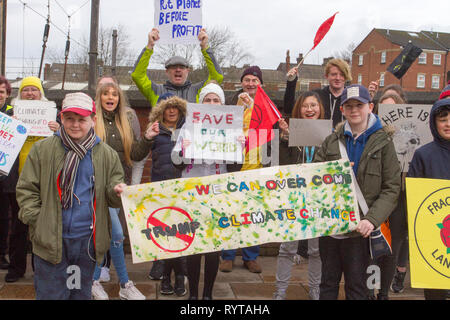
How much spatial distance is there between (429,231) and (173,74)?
2.82 meters

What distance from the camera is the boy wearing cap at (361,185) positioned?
314 centimetres

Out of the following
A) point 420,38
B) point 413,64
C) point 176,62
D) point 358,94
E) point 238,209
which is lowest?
point 238,209

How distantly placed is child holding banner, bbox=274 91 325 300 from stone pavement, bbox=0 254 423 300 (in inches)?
13.7

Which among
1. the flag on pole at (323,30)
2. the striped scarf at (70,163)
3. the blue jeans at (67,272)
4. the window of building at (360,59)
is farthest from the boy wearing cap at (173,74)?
the window of building at (360,59)

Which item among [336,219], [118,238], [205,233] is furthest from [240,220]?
[118,238]

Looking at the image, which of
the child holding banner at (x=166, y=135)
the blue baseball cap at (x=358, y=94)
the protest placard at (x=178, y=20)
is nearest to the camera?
the blue baseball cap at (x=358, y=94)

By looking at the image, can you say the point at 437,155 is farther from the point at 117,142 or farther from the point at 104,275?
the point at 104,275

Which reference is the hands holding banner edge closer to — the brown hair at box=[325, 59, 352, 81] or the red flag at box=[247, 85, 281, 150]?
the red flag at box=[247, 85, 281, 150]

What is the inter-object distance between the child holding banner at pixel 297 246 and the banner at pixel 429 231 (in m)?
1.05

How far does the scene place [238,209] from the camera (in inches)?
133

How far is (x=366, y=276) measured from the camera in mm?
3225

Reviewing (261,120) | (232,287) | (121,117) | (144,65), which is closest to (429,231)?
(261,120)

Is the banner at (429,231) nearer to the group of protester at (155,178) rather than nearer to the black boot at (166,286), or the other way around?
the group of protester at (155,178)

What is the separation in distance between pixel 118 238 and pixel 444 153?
2767 millimetres
